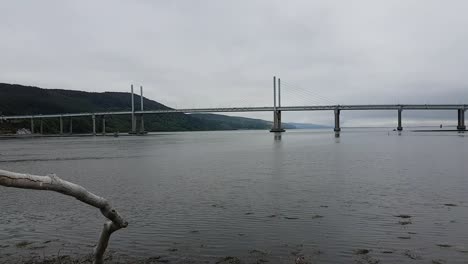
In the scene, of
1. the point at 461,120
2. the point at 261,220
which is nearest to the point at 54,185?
the point at 261,220

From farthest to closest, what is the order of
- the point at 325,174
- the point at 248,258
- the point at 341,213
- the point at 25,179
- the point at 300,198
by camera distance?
the point at 325,174
the point at 300,198
the point at 341,213
the point at 248,258
the point at 25,179

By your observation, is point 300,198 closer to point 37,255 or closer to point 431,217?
point 431,217

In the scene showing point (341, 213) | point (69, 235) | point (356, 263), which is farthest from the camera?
point (341, 213)

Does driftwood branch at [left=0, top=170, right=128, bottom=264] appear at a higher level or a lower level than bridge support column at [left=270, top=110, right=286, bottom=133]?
lower

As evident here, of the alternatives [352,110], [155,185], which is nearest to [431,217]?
[155,185]

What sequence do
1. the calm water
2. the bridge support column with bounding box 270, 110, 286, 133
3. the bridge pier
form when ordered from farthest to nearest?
1. the bridge support column with bounding box 270, 110, 286, 133
2. the bridge pier
3. the calm water

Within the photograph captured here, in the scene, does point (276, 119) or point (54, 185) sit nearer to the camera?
point (54, 185)

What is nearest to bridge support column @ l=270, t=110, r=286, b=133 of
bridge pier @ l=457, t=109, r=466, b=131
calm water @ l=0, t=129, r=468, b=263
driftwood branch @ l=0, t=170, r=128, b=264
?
bridge pier @ l=457, t=109, r=466, b=131

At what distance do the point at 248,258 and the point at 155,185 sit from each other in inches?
571

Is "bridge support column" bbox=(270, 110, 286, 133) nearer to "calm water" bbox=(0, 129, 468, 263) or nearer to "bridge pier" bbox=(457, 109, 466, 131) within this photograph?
"bridge pier" bbox=(457, 109, 466, 131)

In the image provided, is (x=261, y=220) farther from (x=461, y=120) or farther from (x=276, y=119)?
(x=461, y=120)

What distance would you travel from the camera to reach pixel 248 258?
9148 mm

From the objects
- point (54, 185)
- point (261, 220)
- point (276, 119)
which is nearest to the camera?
point (54, 185)

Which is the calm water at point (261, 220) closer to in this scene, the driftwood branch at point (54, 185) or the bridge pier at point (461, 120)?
the driftwood branch at point (54, 185)
